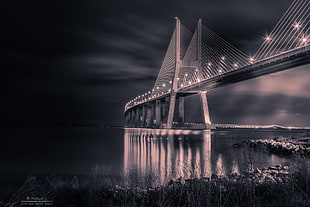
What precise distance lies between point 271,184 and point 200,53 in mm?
48559

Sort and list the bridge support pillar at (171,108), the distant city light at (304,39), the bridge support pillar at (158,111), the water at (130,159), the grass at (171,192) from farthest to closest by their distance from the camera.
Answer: the bridge support pillar at (158,111) < the bridge support pillar at (171,108) < the distant city light at (304,39) < the water at (130,159) < the grass at (171,192)

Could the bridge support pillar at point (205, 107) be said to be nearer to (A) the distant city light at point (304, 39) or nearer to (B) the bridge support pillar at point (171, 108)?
(B) the bridge support pillar at point (171, 108)

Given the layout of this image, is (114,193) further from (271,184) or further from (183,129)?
(183,129)

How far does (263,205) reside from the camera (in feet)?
17.8

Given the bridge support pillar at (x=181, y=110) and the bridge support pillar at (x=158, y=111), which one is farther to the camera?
the bridge support pillar at (x=158, y=111)

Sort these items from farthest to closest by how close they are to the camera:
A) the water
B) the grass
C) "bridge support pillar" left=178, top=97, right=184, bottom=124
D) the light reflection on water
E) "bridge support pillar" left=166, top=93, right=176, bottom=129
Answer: "bridge support pillar" left=178, top=97, right=184, bottom=124 < "bridge support pillar" left=166, top=93, right=176, bottom=129 < the water < the light reflection on water < the grass

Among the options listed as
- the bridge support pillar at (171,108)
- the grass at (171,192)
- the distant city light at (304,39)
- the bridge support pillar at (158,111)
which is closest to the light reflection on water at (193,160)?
the grass at (171,192)

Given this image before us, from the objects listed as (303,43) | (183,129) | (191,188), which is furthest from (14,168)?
(183,129)

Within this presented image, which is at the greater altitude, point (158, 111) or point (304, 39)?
point (304, 39)

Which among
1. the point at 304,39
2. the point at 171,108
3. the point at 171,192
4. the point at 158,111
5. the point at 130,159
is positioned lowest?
the point at 130,159

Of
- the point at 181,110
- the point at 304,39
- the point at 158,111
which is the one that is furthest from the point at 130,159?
the point at 158,111

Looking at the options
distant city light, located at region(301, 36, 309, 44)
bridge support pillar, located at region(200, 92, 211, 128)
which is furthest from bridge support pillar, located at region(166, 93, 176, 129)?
distant city light, located at region(301, 36, 309, 44)

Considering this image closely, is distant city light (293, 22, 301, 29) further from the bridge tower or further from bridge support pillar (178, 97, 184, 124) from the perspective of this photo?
bridge support pillar (178, 97, 184, 124)

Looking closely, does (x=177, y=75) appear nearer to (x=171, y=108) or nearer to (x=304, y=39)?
(x=171, y=108)
